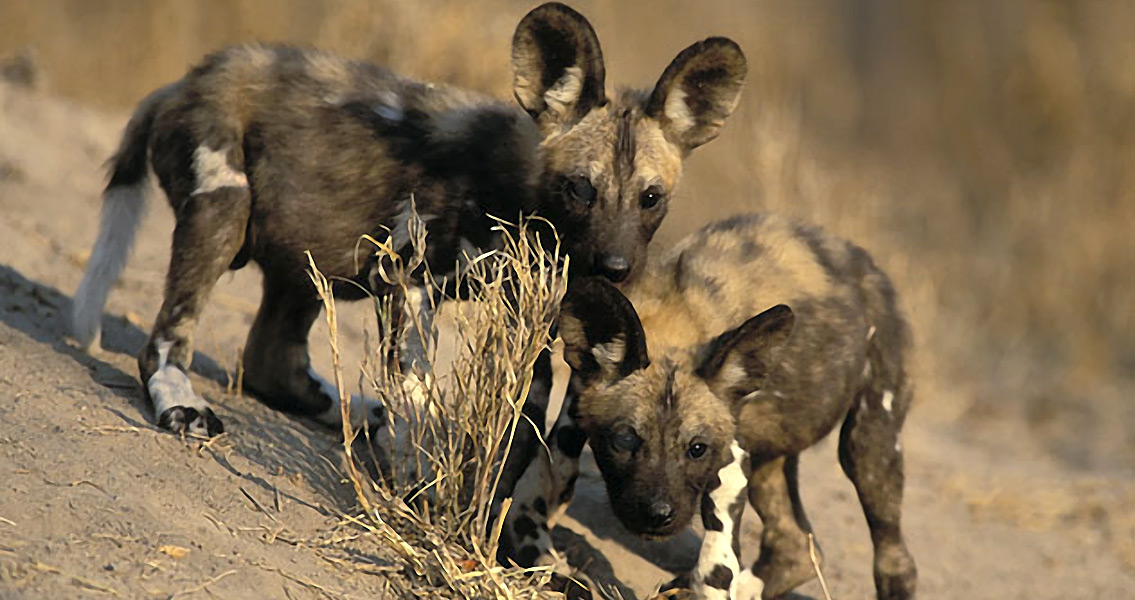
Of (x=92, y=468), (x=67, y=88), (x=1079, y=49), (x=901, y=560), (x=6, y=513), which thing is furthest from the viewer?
(x=1079, y=49)

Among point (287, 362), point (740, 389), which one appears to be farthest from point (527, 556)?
point (287, 362)

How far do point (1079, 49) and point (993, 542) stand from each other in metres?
5.10

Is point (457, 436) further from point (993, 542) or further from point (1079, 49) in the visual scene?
point (1079, 49)

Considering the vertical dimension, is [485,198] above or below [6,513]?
above

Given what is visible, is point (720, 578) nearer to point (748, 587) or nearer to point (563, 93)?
point (748, 587)

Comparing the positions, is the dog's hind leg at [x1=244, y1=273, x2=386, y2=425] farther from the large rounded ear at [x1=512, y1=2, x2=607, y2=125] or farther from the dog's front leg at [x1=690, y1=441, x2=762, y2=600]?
the dog's front leg at [x1=690, y1=441, x2=762, y2=600]

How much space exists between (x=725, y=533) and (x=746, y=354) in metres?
0.48

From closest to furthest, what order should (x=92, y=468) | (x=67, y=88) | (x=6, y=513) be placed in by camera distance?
(x=6, y=513) < (x=92, y=468) < (x=67, y=88)

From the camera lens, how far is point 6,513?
2.82 meters

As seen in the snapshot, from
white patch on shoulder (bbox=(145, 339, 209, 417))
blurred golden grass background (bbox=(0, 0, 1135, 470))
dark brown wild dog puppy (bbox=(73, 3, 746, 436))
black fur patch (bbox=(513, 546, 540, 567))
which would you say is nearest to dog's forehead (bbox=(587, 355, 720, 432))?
dark brown wild dog puppy (bbox=(73, 3, 746, 436))

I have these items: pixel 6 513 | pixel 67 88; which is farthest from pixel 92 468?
pixel 67 88

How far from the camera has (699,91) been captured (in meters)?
3.93

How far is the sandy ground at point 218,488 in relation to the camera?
9.43 feet

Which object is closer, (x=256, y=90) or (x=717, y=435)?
(x=717, y=435)
